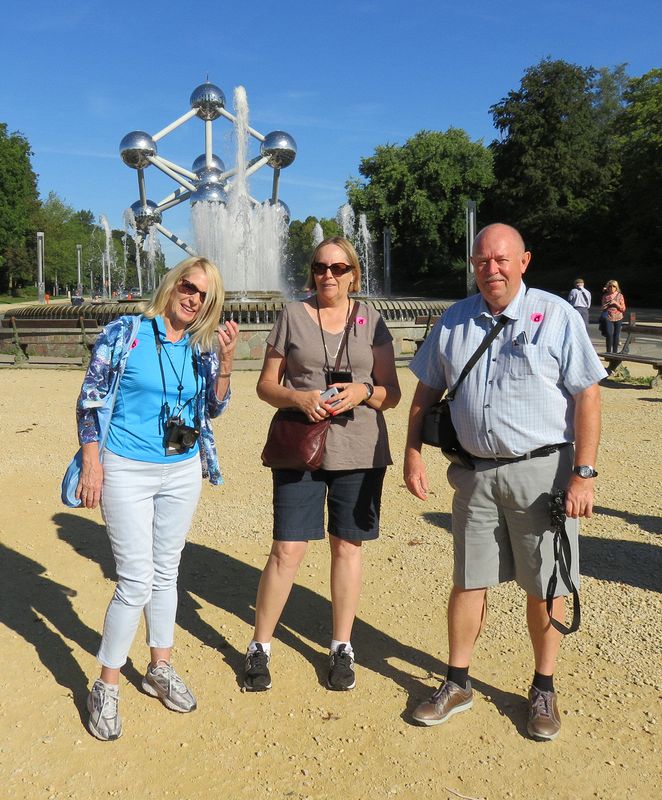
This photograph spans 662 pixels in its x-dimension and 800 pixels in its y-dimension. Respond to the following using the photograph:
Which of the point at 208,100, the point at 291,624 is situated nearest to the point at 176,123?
the point at 208,100

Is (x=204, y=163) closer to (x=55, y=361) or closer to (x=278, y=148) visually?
(x=278, y=148)

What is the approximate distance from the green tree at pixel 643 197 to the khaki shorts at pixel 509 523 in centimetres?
3726

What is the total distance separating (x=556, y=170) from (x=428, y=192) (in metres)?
10.7

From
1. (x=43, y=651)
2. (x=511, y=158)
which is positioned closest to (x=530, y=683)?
(x=43, y=651)

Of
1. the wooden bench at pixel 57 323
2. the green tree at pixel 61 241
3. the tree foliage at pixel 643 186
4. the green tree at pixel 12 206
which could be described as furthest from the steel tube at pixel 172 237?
the green tree at pixel 61 241

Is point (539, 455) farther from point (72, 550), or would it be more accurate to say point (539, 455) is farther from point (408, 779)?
point (72, 550)

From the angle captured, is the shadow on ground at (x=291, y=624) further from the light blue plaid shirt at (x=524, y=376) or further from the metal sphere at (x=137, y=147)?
the metal sphere at (x=137, y=147)

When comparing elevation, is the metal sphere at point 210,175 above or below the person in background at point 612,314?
above

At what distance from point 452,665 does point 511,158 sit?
171 feet

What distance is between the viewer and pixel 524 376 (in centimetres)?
280

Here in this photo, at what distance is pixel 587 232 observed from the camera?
158 feet

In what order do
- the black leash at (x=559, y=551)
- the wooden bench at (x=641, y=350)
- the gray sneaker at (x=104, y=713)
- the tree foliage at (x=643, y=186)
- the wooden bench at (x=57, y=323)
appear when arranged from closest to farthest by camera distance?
the black leash at (x=559, y=551), the gray sneaker at (x=104, y=713), the wooden bench at (x=641, y=350), the wooden bench at (x=57, y=323), the tree foliage at (x=643, y=186)

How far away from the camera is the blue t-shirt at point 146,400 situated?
2969mm

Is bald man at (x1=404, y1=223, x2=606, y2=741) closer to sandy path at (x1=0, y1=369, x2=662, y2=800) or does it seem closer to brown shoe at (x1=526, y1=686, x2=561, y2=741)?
brown shoe at (x1=526, y1=686, x2=561, y2=741)
